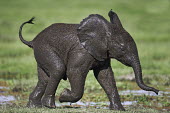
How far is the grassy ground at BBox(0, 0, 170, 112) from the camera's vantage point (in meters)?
17.7

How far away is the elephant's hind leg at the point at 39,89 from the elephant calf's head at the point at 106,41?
1.47 m

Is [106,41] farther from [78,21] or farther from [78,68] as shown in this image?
[78,21]

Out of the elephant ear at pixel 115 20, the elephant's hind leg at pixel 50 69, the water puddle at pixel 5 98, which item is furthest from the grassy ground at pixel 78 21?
the elephant ear at pixel 115 20

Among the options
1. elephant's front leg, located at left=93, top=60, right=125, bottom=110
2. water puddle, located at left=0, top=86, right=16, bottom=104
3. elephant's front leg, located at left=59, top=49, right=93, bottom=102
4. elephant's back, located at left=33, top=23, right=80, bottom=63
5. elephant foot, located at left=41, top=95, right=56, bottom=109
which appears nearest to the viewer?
elephant's front leg, located at left=59, top=49, right=93, bottom=102

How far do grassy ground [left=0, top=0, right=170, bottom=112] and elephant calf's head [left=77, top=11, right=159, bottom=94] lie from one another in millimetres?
1384

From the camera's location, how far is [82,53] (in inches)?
441

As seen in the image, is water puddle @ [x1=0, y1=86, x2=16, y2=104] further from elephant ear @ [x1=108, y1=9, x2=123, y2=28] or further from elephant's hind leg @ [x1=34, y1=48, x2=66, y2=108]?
elephant ear @ [x1=108, y1=9, x2=123, y2=28]

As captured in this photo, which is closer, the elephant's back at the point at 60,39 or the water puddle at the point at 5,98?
the elephant's back at the point at 60,39

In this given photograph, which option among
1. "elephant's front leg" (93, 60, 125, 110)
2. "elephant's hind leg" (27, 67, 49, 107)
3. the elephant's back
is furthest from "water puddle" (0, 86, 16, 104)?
"elephant's front leg" (93, 60, 125, 110)

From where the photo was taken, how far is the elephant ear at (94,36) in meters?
11.2

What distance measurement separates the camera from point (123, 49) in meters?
11.2

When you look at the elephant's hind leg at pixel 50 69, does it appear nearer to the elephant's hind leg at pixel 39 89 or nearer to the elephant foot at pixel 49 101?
the elephant foot at pixel 49 101

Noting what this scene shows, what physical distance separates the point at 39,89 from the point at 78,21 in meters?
37.4

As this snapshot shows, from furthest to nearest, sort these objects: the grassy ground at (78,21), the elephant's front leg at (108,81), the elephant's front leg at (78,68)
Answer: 1. the grassy ground at (78,21)
2. the elephant's front leg at (108,81)
3. the elephant's front leg at (78,68)
